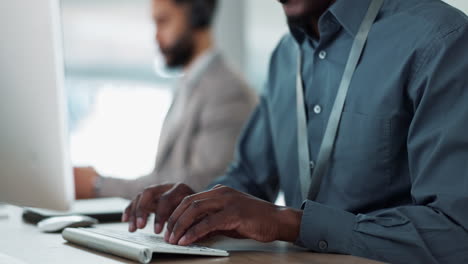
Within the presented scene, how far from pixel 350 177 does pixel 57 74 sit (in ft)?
2.27

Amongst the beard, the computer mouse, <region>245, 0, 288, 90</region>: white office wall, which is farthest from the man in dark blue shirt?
<region>245, 0, 288, 90</region>: white office wall

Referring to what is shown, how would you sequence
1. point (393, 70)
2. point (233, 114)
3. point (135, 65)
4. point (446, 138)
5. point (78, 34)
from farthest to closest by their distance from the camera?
point (135, 65)
point (78, 34)
point (233, 114)
point (393, 70)
point (446, 138)

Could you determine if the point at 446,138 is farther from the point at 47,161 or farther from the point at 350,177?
the point at 47,161

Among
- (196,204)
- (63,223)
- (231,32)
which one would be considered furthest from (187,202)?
(231,32)

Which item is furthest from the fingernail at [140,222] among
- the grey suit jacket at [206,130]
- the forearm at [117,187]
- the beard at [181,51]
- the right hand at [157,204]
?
the beard at [181,51]

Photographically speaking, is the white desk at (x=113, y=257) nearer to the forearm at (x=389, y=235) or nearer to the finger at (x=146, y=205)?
the forearm at (x=389, y=235)

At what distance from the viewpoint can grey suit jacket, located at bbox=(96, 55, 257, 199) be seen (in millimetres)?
3078

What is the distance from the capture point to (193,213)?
3.92ft

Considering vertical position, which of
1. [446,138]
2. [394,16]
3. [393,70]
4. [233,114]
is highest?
[394,16]

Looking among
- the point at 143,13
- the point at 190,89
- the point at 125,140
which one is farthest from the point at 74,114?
the point at 190,89

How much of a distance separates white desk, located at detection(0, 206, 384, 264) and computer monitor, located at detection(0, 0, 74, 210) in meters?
0.14

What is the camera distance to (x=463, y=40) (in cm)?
133

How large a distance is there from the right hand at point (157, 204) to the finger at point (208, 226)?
0.25m

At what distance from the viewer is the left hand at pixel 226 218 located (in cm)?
119
